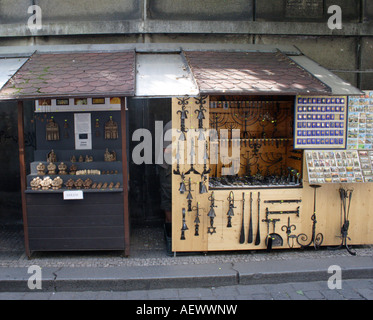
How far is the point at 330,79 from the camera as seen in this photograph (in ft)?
20.7

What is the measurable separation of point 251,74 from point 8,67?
14.4 ft

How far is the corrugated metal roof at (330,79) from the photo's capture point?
235 inches

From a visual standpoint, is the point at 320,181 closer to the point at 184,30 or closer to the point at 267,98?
the point at 267,98

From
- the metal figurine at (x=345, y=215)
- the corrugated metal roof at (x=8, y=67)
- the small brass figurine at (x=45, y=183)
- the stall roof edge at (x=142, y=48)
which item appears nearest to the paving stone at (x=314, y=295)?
the metal figurine at (x=345, y=215)

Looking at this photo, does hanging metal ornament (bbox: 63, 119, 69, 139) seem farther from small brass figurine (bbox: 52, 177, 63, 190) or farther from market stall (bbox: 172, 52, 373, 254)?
market stall (bbox: 172, 52, 373, 254)

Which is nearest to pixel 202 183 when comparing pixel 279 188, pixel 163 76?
pixel 279 188

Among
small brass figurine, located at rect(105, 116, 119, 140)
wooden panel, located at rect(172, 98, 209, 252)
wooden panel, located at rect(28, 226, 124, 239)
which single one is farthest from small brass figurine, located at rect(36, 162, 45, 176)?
wooden panel, located at rect(172, 98, 209, 252)

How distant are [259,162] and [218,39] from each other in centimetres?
281

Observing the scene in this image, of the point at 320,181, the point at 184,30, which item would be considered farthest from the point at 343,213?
the point at 184,30

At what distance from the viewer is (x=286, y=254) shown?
633 cm

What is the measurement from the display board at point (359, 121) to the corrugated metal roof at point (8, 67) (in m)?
6.01

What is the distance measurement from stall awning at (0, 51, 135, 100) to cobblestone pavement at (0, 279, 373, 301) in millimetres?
2947

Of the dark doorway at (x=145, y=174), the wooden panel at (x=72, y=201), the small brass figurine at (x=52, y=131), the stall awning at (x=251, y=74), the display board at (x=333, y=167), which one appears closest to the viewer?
the stall awning at (x=251, y=74)
